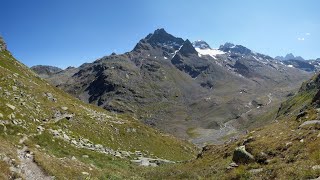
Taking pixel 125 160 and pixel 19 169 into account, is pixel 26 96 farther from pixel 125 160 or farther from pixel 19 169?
pixel 19 169

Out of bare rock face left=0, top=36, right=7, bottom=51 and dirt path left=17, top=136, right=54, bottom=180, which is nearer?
dirt path left=17, top=136, right=54, bottom=180

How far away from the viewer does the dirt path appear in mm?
26156

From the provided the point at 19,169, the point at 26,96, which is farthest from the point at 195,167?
the point at 26,96

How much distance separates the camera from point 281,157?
2744 centimetres

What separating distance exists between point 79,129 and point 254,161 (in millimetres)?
32875

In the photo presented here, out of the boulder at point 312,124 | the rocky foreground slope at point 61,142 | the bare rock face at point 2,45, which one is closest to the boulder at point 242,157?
the boulder at point 312,124

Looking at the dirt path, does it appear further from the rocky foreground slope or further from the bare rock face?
the bare rock face

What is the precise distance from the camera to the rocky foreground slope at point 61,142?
29.0 meters

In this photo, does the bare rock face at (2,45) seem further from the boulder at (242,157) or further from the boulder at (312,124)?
the boulder at (312,124)

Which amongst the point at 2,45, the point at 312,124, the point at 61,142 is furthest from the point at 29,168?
the point at 2,45

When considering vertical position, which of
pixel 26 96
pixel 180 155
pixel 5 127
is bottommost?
pixel 180 155

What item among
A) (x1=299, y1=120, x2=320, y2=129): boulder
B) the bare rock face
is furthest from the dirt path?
the bare rock face

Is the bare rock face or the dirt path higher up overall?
the bare rock face

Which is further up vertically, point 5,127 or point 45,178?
point 5,127
